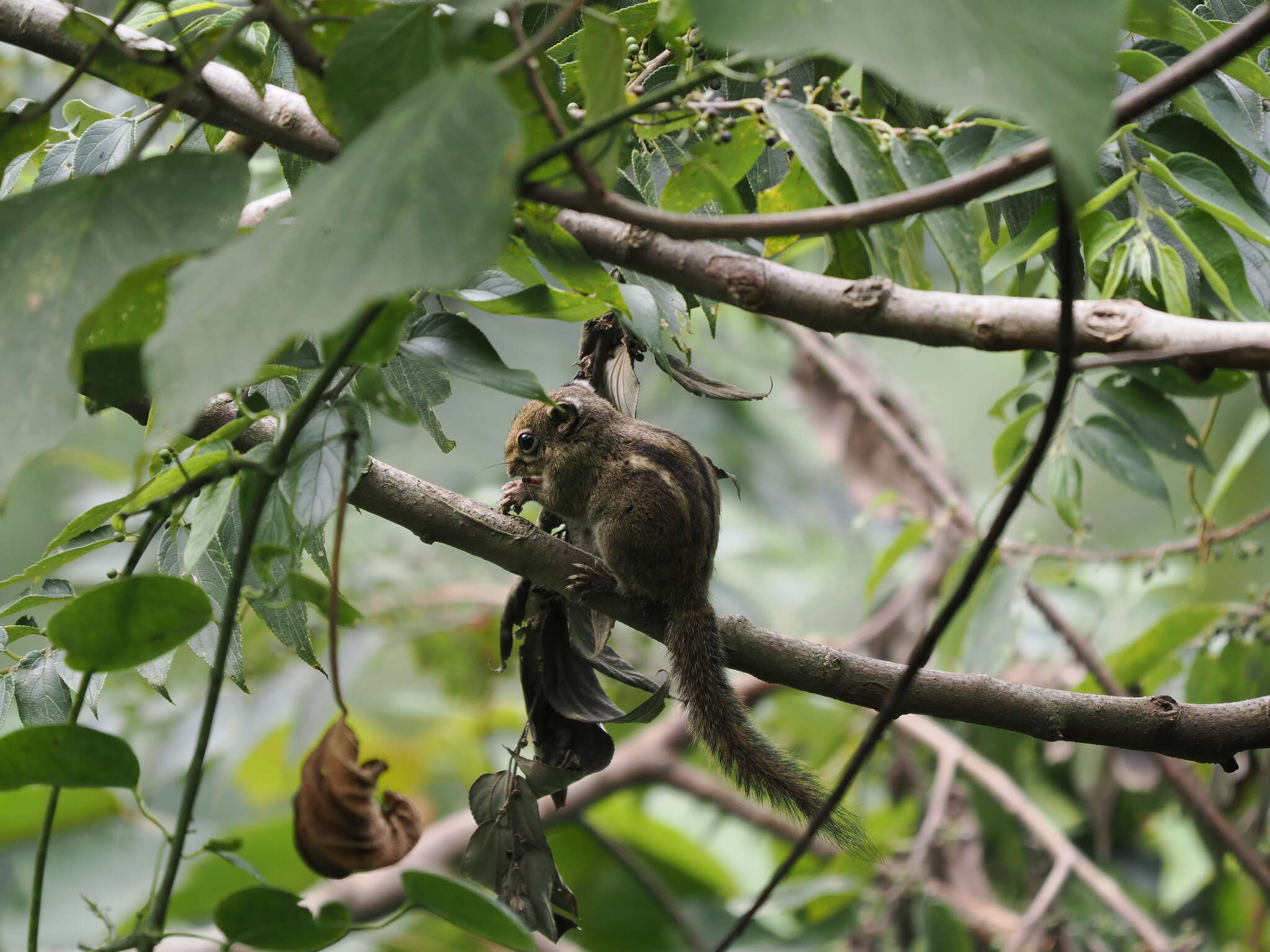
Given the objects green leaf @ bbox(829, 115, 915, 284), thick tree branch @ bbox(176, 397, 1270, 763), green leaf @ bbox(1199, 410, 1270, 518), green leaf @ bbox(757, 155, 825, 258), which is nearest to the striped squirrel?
thick tree branch @ bbox(176, 397, 1270, 763)

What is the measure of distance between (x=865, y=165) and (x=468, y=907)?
0.63 m

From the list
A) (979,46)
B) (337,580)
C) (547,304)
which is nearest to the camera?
(979,46)

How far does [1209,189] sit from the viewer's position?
1000mm

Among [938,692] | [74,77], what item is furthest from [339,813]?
[938,692]

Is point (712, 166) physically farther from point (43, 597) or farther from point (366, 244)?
point (43, 597)

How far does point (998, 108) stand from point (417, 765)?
3.52m

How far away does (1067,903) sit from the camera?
9.35 ft

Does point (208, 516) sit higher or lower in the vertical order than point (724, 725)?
higher

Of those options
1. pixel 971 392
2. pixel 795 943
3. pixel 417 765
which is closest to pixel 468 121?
pixel 795 943

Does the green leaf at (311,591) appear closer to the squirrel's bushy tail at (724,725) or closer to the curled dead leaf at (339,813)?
the curled dead leaf at (339,813)

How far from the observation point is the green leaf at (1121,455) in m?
1.39

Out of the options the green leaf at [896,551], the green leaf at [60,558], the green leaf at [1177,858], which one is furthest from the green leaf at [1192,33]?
the green leaf at [1177,858]

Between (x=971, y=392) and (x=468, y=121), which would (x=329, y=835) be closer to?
(x=468, y=121)

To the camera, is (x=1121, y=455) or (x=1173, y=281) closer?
(x=1173, y=281)
